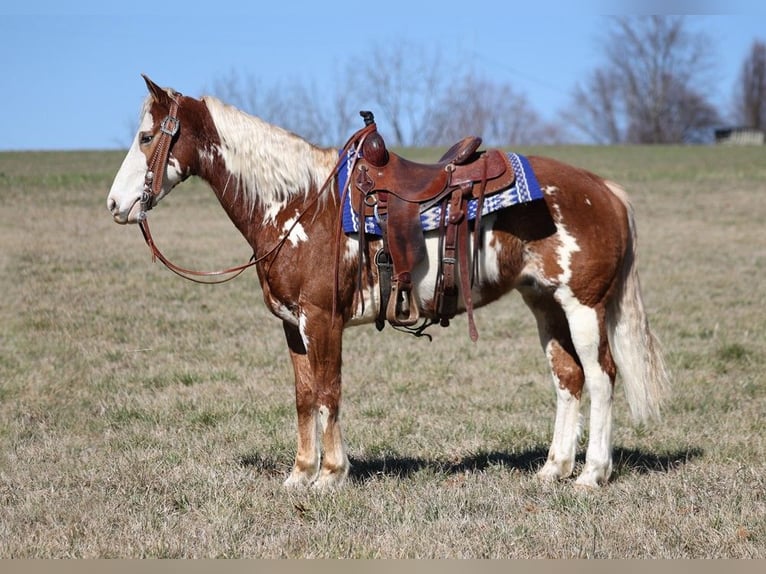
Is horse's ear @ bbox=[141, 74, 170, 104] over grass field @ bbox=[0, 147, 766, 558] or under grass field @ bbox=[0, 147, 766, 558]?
over

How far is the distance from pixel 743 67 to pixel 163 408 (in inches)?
3067

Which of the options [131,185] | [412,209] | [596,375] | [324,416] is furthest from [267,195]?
[596,375]

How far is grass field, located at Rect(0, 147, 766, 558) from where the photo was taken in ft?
14.9

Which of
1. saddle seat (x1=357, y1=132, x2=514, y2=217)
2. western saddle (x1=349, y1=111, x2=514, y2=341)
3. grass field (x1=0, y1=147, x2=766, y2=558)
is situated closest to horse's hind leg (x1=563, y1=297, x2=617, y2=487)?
grass field (x1=0, y1=147, x2=766, y2=558)

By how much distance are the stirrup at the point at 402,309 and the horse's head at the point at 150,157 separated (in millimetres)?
1513

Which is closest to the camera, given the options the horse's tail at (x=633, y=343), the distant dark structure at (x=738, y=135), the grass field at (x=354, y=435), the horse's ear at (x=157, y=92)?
the grass field at (x=354, y=435)

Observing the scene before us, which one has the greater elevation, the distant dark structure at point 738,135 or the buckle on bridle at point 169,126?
the buckle on bridle at point 169,126

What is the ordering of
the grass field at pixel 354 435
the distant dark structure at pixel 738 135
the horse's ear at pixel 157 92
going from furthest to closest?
the distant dark structure at pixel 738 135
the horse's ear at pixel 157 92
the grass field at pixel 354 435

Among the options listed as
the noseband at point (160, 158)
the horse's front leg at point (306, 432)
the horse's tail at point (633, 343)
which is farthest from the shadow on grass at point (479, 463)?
the noseband at point (160, 158)

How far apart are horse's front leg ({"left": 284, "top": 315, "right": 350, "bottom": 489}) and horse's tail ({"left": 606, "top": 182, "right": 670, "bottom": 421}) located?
182 centimetres

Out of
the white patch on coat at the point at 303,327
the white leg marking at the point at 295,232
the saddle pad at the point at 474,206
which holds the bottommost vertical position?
the white patch on coat at the point at 303,327

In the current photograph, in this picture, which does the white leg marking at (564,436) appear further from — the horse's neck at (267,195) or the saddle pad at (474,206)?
the horse's neck at (267,195)

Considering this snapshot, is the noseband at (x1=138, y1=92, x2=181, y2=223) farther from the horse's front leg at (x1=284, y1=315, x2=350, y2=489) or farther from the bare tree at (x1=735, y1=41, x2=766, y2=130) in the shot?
the bare tree at (x1=735, y1=41, x2=766, y2=130)

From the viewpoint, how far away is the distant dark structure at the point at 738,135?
2864 inches
